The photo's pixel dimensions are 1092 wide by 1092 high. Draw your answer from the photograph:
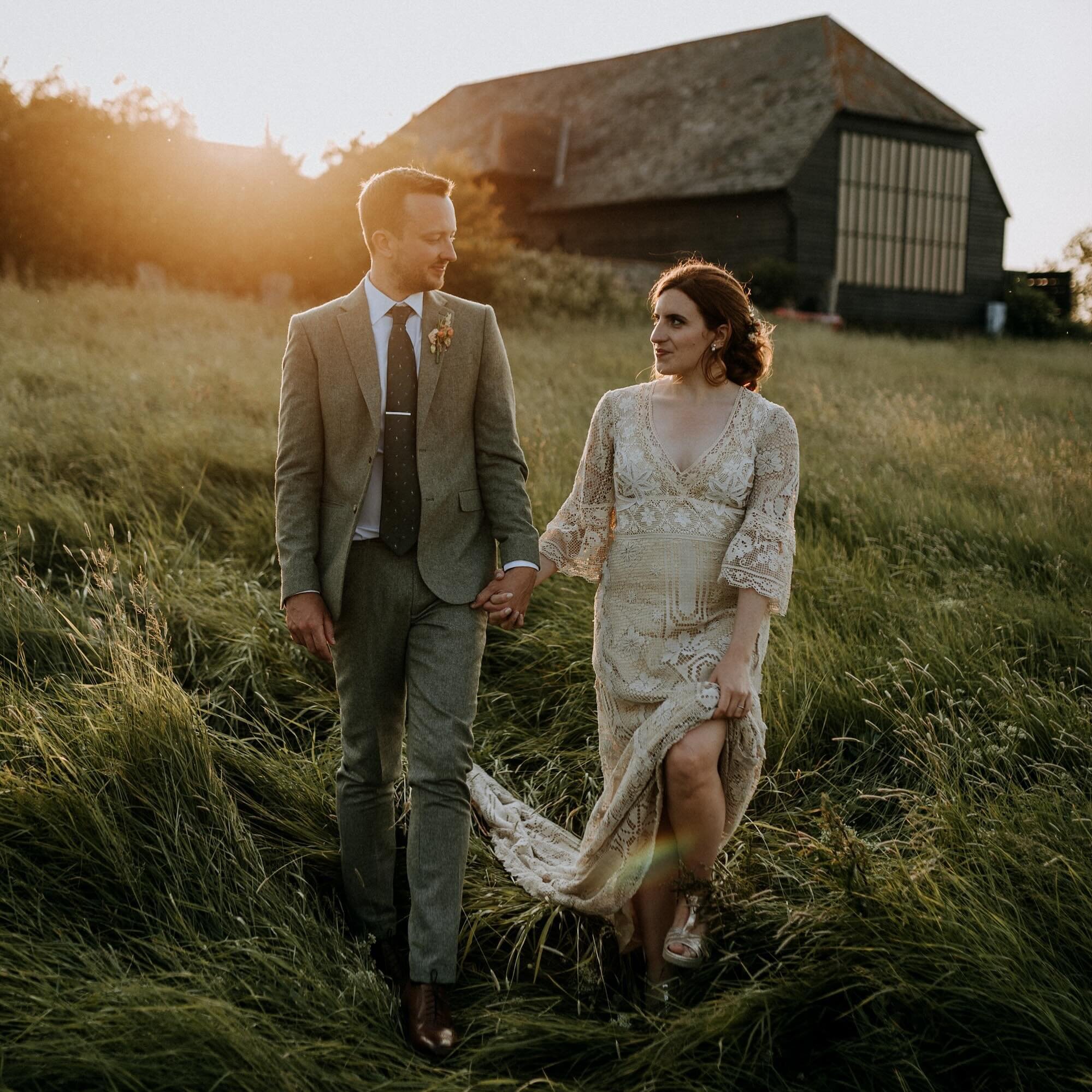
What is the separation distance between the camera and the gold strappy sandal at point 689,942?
3102 mm

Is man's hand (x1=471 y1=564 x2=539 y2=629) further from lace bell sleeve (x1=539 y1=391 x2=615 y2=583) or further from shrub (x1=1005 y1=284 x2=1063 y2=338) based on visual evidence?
shrub (x1=1005 y1=284 x2=1063 y2=338)

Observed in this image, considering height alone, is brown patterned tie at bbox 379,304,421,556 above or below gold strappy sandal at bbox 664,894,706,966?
above

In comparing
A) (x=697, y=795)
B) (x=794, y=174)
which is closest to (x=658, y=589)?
(x=697, y=795)

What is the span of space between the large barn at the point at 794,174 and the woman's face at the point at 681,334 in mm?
25518

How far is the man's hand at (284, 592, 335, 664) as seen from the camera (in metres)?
3.31

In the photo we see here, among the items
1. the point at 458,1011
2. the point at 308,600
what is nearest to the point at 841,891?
the point at 458,1011

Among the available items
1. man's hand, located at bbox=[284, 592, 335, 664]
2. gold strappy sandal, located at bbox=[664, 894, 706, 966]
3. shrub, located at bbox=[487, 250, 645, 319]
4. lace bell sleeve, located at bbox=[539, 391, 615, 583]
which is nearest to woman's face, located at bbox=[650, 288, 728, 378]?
lace bell sleeve, located at bbox=[539, 391, 615, 583]

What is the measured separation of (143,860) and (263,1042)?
0.96 m

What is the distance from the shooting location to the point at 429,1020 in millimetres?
2986

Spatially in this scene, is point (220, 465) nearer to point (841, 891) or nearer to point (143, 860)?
point (143, 860)

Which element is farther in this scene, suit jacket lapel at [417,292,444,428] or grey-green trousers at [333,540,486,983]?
suit jacket lapel at [417,292,444,428]

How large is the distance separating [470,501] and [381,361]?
1.71 feet

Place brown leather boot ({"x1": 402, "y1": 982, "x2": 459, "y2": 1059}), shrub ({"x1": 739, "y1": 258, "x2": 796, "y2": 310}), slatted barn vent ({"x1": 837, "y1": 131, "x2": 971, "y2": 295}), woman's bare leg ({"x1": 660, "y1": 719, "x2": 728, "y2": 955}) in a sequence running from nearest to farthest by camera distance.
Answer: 1. brown leather boot ({"x1": 402, "y1": 982, "x2": 459, "y2": 1059})
2. woman's bare leg ({"x1": 660, "y1": 719, "x2": 728, "y2": 955})
3. shrub ({"x1": 739, "y1": 258, "x2": 796, "y2": 310})
4. slatted barn vent ({"x1": 837, "y1": 131, "x2": 971, "y2": 295})

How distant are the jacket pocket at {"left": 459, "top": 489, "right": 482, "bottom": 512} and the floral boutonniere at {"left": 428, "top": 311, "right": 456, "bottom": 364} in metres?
0.42
